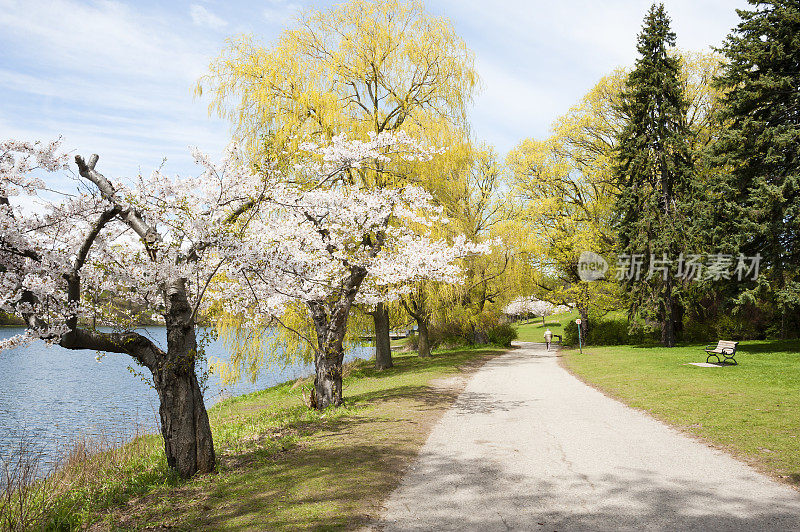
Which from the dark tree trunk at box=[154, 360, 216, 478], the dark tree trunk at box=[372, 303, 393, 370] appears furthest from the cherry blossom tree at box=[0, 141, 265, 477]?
the dark tree trunk at box=[372, 303, 393, 370]

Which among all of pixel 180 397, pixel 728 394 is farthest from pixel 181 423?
pixel 728 394

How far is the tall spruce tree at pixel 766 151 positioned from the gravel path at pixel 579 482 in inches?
542

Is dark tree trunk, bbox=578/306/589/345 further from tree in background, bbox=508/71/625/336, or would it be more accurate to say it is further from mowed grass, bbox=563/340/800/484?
mowed grass, bbox=563/340/800/484

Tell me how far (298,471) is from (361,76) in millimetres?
14287

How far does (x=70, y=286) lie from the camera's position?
6.57 metres

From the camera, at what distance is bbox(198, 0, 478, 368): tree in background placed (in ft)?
50.7

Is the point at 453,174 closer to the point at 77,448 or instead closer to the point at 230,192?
the point at 230,192

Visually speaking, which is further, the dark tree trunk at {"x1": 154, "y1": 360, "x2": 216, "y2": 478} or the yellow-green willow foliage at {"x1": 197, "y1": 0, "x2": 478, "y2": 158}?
the yellow-green willow foliage at {"x1": 197, "y1": 0, "x2": 478, "y2": 158}

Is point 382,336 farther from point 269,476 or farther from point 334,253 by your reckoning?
point 269,476

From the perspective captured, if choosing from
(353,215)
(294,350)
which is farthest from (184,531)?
(294,350)

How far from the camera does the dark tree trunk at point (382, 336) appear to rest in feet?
68.5

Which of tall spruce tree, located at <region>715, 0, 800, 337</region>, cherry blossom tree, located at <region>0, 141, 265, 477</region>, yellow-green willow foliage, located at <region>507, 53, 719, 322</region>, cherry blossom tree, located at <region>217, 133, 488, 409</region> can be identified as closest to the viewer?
cherry blossom tree, located at <region>0, 141, 265, 477</region>

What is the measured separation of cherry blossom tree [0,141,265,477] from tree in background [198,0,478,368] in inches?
310

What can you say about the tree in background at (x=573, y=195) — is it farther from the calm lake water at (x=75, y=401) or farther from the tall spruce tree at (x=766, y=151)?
the calm lake water at (x=75, y=401)
